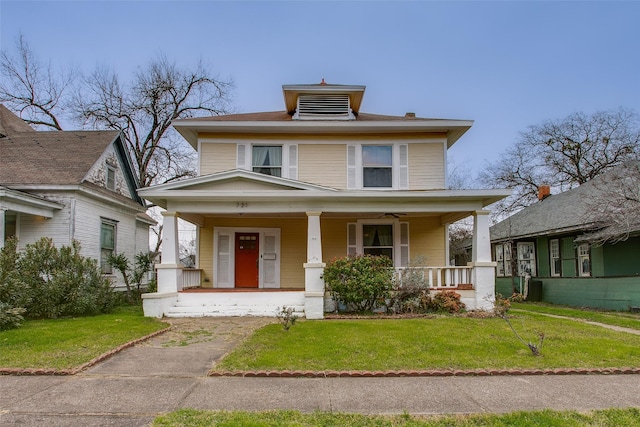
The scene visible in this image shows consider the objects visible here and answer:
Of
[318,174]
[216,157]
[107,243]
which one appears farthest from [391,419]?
[107,243]

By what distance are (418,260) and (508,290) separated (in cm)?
1166

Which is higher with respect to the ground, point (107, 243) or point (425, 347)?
point (107, 243)

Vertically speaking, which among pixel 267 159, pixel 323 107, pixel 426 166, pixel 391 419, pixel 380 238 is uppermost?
pixel 323 107

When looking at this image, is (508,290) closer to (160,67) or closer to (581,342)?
(581,342)

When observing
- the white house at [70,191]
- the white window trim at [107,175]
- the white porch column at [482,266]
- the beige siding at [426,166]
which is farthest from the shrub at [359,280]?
the white window trim at [107,175]

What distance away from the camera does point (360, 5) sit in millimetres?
13969

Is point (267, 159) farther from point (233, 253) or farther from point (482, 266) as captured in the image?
point (482, 266)

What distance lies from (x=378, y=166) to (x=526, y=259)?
10835 millimetres

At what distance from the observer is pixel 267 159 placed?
14695 mm

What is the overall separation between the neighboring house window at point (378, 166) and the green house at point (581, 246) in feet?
20.0

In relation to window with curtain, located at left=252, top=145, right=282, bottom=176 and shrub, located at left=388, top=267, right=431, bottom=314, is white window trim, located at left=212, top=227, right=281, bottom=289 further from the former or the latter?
shrub, located at left=388, top=267, right=431, bottom=314

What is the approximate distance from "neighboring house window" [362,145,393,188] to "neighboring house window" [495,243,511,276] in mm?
11178

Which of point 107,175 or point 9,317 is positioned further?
point 107,175

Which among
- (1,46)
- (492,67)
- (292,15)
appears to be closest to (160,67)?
(1,46)
